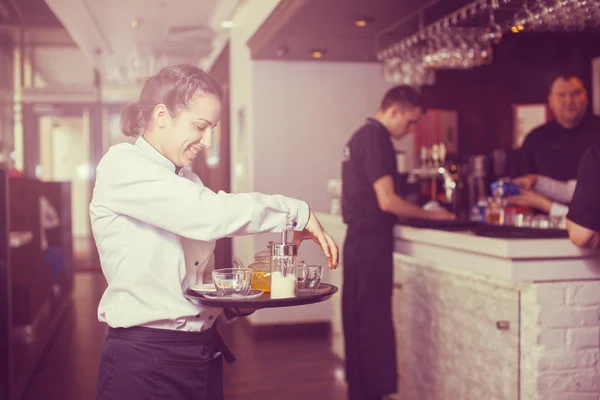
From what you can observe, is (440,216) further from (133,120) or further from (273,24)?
(133,120)

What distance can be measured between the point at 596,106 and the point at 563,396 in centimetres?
453

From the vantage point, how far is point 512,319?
252cm

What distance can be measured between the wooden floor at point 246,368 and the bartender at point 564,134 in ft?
5.91

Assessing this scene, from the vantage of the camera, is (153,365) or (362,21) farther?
(362,21)

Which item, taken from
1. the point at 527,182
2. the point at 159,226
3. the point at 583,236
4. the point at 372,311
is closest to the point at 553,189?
the point at 527,182

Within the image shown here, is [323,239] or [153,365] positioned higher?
[323,239]

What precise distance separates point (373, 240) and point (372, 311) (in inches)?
13.1

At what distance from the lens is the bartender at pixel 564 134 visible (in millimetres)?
4176

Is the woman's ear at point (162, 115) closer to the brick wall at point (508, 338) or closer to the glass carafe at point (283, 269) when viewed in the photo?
the glass carafe at point (283, 269)

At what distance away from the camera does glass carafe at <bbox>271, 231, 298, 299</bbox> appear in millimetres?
1419

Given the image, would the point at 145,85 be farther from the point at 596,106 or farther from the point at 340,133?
the point at 596,106

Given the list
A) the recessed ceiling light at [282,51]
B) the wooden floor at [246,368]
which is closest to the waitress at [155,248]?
the wooden floor at [246,368]

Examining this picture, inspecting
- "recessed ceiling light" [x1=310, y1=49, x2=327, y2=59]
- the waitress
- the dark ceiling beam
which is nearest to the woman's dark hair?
the waitress

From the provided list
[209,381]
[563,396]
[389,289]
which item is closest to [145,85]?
[209,381]
